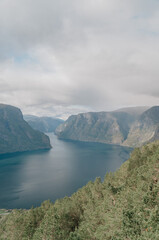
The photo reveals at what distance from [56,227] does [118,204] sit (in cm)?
1434

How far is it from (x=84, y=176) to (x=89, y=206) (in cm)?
15886

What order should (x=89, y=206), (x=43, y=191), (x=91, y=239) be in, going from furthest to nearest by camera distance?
1. (x=43, y=191)
2. (x=89, y=206)
3. (x=91, y=239)

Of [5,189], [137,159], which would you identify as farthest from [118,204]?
[5,189]

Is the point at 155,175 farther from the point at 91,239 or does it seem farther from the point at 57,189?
the point at 57,189

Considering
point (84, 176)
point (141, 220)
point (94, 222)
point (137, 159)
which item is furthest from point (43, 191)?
point (141, 220)

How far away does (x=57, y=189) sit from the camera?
517 ft

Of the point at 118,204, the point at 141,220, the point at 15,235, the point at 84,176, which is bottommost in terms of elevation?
the point at 84,176

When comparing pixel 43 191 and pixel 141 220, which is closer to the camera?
pixel 141 220

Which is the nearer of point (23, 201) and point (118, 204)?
point (118, 204)

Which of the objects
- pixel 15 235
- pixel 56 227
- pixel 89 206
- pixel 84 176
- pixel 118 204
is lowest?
pixel 84 176

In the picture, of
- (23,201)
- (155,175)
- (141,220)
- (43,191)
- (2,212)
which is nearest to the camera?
(141,220)

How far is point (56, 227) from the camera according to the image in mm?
32875

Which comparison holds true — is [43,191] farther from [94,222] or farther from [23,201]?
[94,222]

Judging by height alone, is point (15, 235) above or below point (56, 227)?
below
